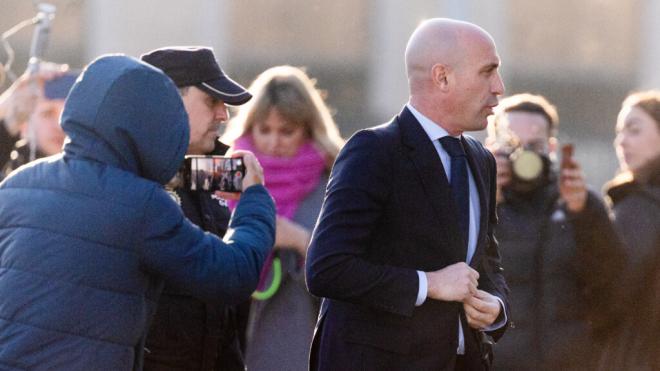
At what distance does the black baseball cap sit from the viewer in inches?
159

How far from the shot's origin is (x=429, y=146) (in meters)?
3.72

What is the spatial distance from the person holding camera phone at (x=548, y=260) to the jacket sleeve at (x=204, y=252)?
216 cm

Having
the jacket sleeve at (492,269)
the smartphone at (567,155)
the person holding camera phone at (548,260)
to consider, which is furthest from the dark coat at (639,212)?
the jacket sleeve at (492,269)

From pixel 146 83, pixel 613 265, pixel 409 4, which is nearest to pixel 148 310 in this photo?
pixel 146 83

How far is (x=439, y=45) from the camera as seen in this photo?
3779 millimetres

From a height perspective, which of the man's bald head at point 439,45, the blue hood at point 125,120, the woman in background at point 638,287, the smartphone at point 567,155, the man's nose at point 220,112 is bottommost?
the woman in background at point 638,287

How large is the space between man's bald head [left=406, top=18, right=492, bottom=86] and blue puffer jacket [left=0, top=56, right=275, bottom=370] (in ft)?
2.46

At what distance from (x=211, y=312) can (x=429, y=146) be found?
91cm

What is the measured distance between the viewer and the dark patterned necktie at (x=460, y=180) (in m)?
3.71

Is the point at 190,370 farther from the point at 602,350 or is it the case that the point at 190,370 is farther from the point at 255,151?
the point at 602,350

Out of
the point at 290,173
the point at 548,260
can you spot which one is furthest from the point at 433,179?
the point at 548,260

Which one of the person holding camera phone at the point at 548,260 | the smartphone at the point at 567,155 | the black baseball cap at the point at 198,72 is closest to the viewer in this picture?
the black baseball cap at the point at 198,72

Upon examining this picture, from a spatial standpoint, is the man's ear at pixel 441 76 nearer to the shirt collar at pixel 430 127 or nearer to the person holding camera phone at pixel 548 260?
the shirt collar at pixel 430 127

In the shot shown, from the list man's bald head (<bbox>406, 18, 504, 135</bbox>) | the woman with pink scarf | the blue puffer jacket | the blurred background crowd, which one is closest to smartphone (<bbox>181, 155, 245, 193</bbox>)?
the blue puffer jacket
